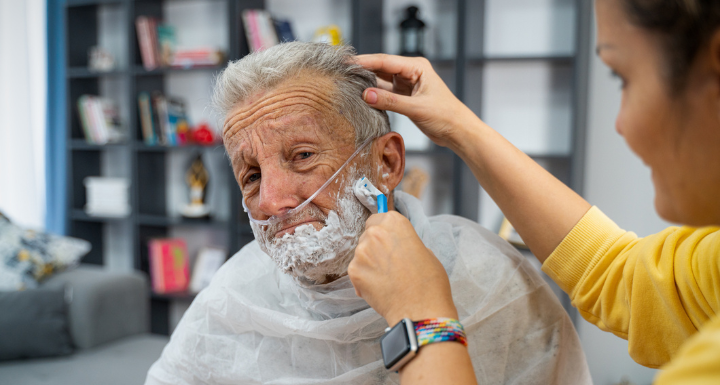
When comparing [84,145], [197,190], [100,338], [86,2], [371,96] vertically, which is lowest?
[100,338]

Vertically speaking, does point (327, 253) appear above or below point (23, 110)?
below

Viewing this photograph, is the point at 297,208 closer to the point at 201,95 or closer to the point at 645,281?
the point at 645,281

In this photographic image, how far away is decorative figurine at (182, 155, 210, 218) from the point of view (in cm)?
345

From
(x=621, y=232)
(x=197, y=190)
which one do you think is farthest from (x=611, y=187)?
(x=197, y=190)

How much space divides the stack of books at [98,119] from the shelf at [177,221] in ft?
2.19

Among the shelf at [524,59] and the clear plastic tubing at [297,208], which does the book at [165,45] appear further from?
the clear plastic tubing at [297,208]

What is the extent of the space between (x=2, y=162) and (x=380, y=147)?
3755mm

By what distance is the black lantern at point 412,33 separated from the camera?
288 centimetres

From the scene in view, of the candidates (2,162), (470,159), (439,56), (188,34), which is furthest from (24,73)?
(470,159)

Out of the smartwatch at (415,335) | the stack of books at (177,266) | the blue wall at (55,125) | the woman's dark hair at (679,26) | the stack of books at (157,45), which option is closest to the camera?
the woman's dark hair at (679,26)

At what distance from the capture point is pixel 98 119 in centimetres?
367

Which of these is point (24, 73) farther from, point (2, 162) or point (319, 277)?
point (319, 277)

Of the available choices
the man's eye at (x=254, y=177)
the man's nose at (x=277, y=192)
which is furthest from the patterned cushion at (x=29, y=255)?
the man's nose at (x=277, y=192)

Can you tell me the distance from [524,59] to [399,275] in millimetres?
2267
